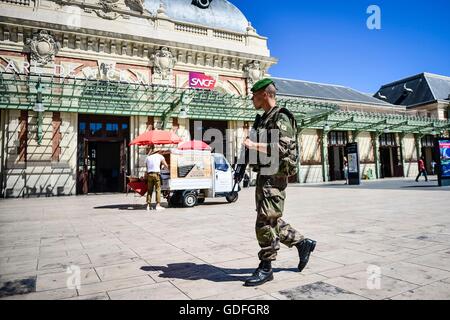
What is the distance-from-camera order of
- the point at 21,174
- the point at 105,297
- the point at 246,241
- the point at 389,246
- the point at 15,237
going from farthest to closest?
the point at 21,174
the point at 15,237
the point at 246,241
the point at 389,246
the point at 105,297

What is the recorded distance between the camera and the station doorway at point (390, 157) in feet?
90.6

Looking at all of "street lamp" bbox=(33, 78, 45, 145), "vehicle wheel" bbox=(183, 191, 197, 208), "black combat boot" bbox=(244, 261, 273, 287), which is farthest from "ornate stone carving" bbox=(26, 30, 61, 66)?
"black combat boot" bbox=(244, 261, 273, 287)

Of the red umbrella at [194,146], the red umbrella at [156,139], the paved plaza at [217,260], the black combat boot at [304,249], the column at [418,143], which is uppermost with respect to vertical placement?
the column at [418,143]

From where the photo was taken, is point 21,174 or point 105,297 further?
point 21,174

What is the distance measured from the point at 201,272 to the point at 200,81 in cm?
1717

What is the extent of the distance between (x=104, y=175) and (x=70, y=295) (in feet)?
58.7

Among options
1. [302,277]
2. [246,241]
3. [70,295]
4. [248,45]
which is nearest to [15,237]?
[70,295]

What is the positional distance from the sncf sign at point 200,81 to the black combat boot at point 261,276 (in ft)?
56.3

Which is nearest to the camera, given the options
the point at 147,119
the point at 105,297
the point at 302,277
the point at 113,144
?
the point at 105,297

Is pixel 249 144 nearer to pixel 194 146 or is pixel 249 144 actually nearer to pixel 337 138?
pixel 194 146

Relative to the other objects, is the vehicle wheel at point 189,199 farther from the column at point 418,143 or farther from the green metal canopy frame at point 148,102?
the column at point 418,143

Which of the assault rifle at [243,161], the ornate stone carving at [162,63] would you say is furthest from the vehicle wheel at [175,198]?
the ornate stone carving at [162,63]

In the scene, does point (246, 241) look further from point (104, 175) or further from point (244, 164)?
point (104, 175)

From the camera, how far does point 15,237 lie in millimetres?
5078
